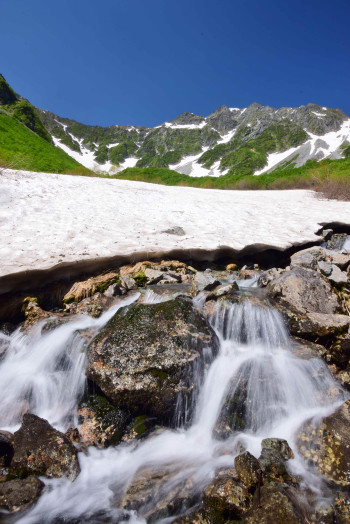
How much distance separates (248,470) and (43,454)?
2113 mm

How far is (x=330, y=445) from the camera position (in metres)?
2.77

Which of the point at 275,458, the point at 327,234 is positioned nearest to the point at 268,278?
the point at 275,458

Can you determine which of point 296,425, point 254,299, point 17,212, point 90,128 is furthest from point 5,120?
point 90,128

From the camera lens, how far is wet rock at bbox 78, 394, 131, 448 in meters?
3.12

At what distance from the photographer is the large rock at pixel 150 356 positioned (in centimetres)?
324

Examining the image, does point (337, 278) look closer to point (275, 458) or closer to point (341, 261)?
point (341, 261)

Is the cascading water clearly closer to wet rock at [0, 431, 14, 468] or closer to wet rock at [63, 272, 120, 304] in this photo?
wet rock at [0, 431, 14, 468]

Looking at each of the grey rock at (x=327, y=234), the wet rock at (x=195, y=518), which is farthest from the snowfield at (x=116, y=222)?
the wet rock at (x=195, y=518)

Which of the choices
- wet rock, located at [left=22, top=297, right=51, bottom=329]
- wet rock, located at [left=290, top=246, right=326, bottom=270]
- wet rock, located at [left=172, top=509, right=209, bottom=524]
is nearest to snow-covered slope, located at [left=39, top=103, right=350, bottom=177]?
wet rock, located at [left=290, top=246, right=326, bottom=270]

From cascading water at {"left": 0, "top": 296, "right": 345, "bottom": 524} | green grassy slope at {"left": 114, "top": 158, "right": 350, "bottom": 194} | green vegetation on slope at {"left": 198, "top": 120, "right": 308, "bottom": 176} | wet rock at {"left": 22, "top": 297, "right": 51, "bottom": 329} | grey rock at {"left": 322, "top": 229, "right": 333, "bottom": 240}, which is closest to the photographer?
cascading water at {"left": 0, "top": 296, "right": 345, "bottom": 524}

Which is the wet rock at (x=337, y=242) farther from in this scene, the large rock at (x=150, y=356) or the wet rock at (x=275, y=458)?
the wet rock at (x=275, y=458)

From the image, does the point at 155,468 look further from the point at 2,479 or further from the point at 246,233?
the point at 246,233

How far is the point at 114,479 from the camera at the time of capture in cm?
282

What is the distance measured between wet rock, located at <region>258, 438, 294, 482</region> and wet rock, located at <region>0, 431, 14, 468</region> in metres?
2.63
